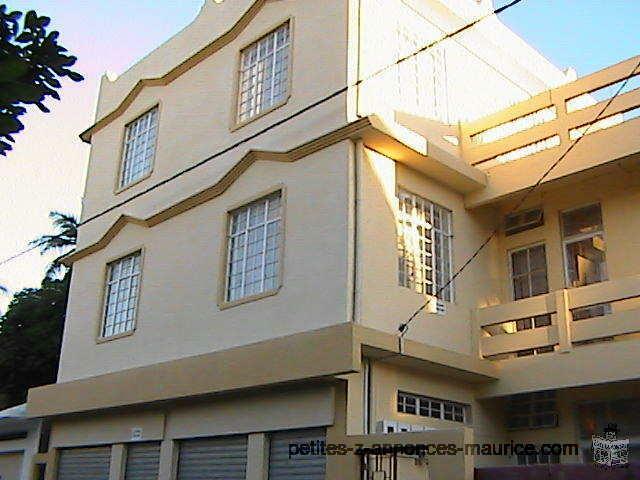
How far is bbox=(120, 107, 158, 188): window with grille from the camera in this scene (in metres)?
16.1

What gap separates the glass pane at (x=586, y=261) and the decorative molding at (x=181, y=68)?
6975 mm

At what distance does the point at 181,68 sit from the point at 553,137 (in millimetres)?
7563

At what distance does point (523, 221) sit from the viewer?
43.9 ft

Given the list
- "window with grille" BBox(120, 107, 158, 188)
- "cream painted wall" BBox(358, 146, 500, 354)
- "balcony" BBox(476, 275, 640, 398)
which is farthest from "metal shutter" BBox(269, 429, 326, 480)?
"window with grille" BBox(120, 107, 158, 188)

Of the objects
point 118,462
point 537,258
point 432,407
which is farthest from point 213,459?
point 537,258

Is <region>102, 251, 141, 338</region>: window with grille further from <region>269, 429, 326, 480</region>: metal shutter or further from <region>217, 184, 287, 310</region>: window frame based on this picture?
<region>269, 429, 326, 480</region>: metal shutter

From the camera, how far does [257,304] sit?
11836 mm

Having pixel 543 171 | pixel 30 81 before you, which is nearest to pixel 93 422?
pixel 543 171

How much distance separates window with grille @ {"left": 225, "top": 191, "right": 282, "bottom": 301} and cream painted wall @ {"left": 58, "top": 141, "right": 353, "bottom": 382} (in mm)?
172

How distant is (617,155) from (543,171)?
3.87 ft

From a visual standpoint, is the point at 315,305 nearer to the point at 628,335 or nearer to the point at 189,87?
the point at 628,335

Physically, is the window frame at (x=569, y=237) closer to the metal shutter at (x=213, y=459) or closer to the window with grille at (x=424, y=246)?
the window with grille at (x=424, y=246)

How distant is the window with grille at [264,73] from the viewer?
13328 mm

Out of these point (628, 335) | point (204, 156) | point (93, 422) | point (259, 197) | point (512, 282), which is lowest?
point (93, 422)
